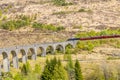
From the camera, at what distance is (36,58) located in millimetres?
105812

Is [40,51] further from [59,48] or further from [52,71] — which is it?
[52,71]

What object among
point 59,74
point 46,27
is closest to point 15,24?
point 46,27

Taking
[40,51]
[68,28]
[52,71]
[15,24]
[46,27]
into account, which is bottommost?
[15,24]

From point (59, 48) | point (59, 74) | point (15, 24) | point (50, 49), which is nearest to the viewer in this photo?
point (59, 74)

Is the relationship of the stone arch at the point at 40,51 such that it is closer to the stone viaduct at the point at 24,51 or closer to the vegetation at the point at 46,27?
the stone viaduct at the point at 24,51

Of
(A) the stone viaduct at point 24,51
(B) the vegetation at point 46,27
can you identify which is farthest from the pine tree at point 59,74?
(B) the vegetation at point 46,27

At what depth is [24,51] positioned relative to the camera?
102 m

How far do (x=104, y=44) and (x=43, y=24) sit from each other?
4684 cm

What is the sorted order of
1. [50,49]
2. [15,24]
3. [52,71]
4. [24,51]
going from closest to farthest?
[52,71] → [24,51] → [50,49] → [15,24]

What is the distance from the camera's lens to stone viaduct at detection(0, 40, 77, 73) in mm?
92000

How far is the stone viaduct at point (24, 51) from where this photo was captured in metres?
92.0

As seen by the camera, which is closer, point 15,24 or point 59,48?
point 59,48

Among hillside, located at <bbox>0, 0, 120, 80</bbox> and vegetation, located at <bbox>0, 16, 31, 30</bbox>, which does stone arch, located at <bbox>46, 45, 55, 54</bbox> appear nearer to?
hillside, located at <bbox>0, 0, 120, 80</bbox>

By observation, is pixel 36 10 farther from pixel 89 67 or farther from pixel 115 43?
Answer: pixel 89 67
